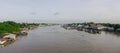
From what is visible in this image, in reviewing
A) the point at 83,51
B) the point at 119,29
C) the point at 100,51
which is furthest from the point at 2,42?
the point at 119,29

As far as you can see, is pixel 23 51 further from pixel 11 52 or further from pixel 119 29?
pixel 119 29

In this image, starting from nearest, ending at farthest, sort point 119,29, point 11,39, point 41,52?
point 41,52 < point 11,39 < point 119,29

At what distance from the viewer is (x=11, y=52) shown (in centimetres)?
1280

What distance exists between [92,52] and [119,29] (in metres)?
24.1

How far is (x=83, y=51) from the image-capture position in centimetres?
1309

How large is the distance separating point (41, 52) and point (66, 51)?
1.71 meters

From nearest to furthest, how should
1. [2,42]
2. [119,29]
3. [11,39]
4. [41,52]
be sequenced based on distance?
[41,52] < [2,42] < [11,39] < [119,29]

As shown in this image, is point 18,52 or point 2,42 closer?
point 18,52

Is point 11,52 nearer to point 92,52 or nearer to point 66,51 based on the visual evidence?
point 66,51

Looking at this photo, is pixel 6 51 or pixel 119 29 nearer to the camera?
A: pixel 6 51

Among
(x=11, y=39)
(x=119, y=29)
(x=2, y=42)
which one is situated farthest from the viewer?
(x=119, y=29)

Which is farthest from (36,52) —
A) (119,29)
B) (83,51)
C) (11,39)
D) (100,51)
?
(119,29)

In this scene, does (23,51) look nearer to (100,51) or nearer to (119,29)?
(100,51)

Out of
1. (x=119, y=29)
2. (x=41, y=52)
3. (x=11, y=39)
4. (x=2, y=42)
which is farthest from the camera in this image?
(x=119, y=29)
